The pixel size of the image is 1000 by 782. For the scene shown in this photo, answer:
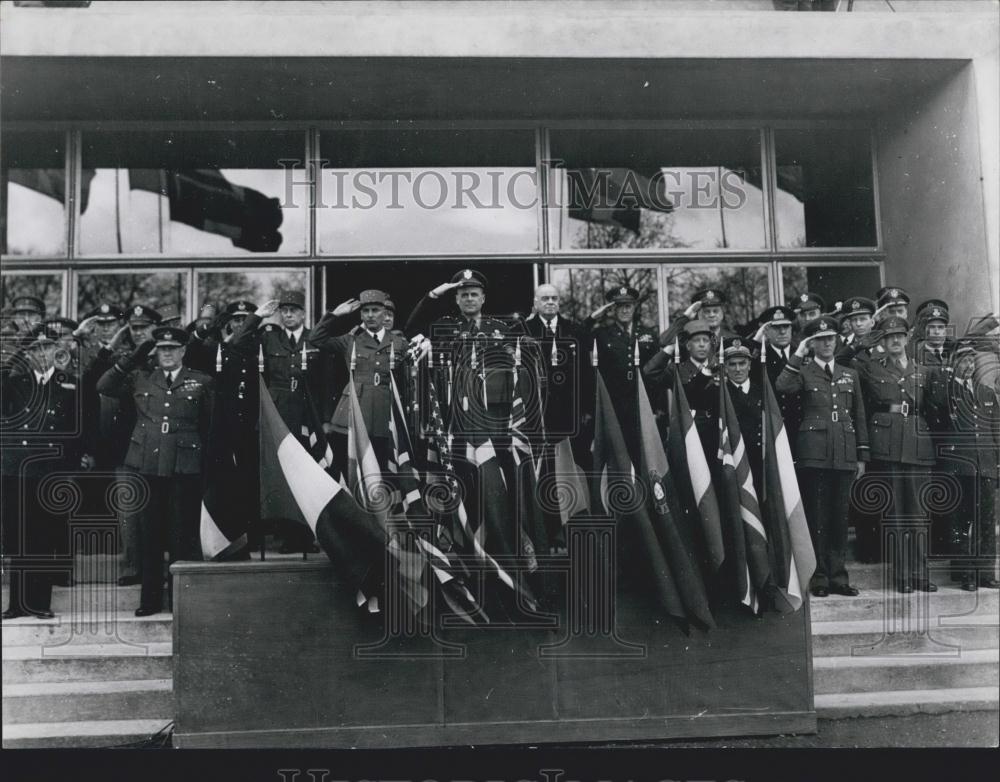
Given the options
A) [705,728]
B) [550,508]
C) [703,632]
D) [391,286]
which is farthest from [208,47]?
[705,728]

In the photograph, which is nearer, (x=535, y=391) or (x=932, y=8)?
(x=535, y=391)

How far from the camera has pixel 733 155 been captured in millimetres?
6945

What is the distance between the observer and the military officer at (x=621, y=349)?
5.34 metres

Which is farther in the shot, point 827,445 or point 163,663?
point 827,445

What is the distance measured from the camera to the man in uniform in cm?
496

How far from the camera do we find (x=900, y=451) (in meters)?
5.28

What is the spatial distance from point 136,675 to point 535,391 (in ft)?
8.31

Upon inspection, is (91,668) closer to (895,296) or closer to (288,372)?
(288,372)

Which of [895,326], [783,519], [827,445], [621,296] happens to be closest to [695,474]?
[783,519]

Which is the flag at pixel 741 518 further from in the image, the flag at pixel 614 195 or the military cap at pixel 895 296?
the flag at pixel 614 195

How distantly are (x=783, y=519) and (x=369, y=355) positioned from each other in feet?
8.31

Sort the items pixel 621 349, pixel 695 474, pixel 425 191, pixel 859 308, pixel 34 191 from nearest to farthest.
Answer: pixel 695 474 < pixel 621 349 < pixel 859 308 < pixel 425 191 < pixel 34 191

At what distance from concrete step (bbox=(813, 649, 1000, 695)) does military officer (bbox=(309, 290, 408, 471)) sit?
9.02ft

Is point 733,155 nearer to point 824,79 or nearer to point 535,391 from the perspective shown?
point 824,79
